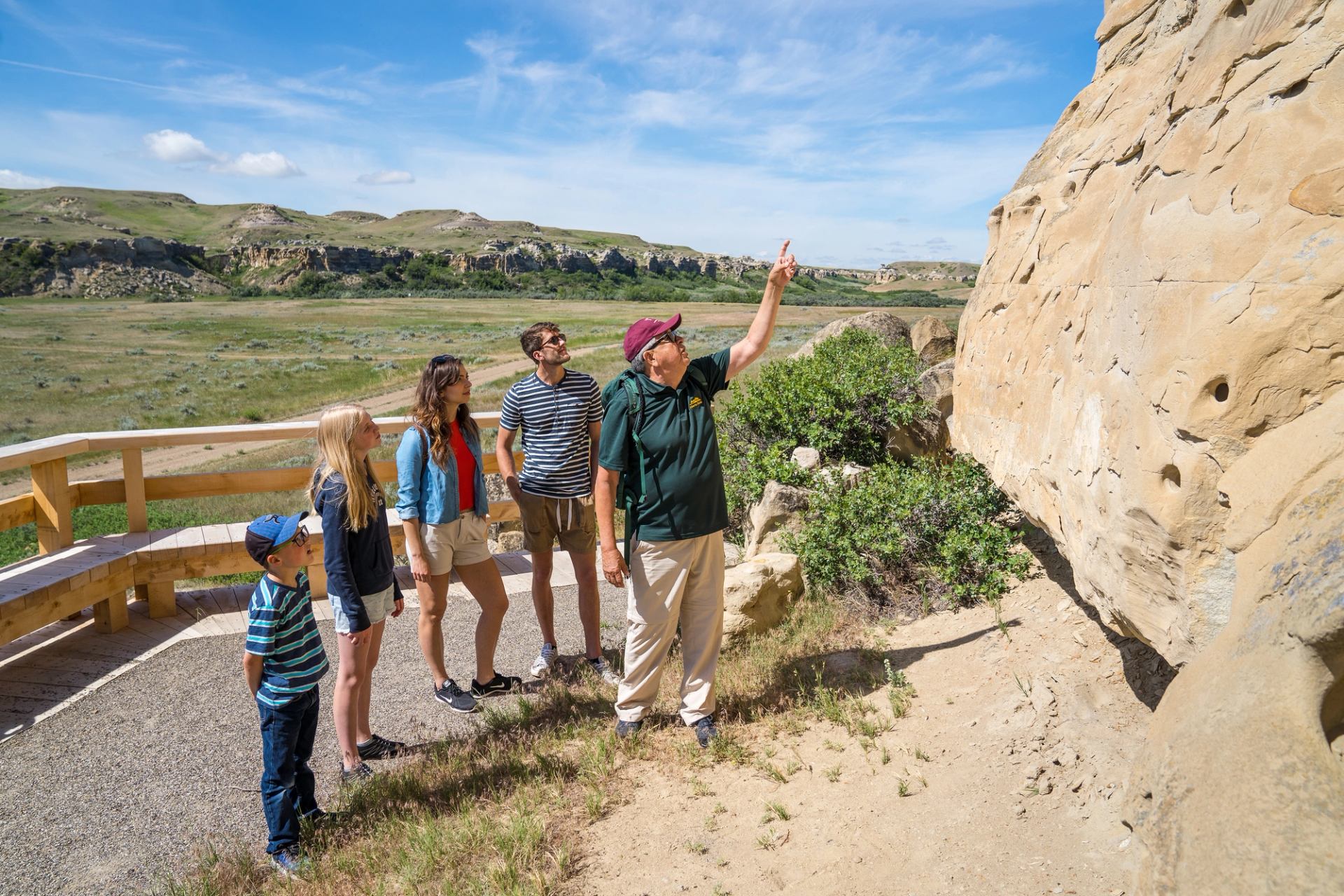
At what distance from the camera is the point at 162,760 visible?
4.25 metres

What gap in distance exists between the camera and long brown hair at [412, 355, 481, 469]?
14.4 feet

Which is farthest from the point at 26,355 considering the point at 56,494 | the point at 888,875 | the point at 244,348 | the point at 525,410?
the point at 888,875

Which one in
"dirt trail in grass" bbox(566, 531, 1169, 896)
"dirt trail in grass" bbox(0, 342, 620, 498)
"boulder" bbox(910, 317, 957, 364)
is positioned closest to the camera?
"dirt trail in grass" bbox(566, 531, 1169, 896)

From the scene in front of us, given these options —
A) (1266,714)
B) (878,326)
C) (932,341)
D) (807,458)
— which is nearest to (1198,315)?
(1266,714)

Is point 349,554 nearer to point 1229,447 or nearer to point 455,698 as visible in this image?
point 455,698

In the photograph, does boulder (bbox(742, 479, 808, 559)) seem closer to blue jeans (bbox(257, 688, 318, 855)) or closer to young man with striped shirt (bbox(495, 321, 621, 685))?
young man with striped shirt (bbox(495, 321, 621, 685))

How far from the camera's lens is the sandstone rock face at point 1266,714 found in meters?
1.91

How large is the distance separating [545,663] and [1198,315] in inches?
154

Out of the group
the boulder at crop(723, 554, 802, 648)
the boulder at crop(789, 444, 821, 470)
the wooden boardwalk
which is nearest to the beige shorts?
the boulder at crop(723, 554, 802, 648)

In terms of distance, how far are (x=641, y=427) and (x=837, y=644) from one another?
6.68ft

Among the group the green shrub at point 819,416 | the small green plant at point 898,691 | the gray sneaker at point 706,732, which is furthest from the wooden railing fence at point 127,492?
the small green plant at point 898,691

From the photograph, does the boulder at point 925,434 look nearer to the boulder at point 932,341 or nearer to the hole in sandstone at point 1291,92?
the boulder at point 932,341

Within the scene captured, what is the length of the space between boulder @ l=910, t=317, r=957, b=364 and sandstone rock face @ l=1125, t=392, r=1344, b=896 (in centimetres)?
1001

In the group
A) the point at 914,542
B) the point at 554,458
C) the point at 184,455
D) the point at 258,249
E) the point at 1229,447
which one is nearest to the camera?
the point at 1229,447
